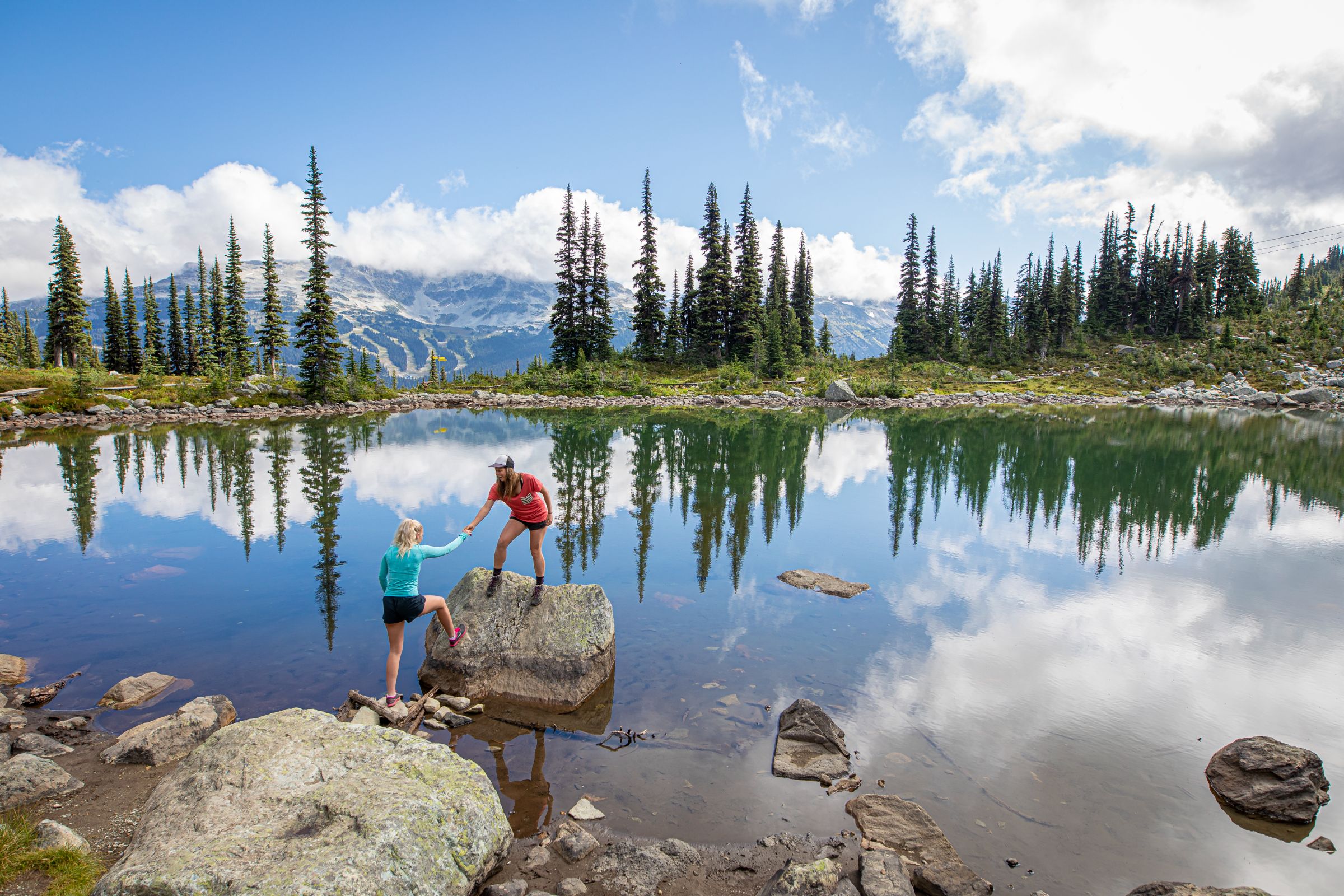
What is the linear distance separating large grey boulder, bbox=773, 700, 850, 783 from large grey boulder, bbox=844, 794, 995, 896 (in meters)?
0.56

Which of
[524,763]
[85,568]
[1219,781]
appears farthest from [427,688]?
[85,568]

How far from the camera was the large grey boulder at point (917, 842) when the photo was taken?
18.4ft

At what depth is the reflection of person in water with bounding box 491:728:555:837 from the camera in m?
6.41

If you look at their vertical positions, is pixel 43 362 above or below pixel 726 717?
above

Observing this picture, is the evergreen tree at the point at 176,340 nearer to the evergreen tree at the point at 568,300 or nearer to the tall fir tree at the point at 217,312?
the tall fir tree at the point at 217,312

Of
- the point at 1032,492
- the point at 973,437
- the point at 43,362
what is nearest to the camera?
the point at 1032,492

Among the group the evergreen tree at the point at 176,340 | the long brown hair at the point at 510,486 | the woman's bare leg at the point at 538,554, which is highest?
the evergreen tree at the point at 176,340

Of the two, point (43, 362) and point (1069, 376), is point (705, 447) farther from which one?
point (43, 362)

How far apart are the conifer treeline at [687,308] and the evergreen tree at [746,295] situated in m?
0.09

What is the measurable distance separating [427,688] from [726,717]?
4177mm

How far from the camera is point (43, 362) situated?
72.1 m

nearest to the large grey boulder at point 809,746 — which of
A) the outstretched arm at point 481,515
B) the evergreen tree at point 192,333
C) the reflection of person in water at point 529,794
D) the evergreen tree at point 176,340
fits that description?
the reflection of person in water at point 529,794

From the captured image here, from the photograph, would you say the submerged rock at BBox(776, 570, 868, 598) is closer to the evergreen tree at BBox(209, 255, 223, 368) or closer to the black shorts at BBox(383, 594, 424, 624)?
the black shorts at BBox(383, 594, 424, 624)

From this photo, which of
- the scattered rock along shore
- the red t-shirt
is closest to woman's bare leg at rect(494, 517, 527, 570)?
the red t-shirt
